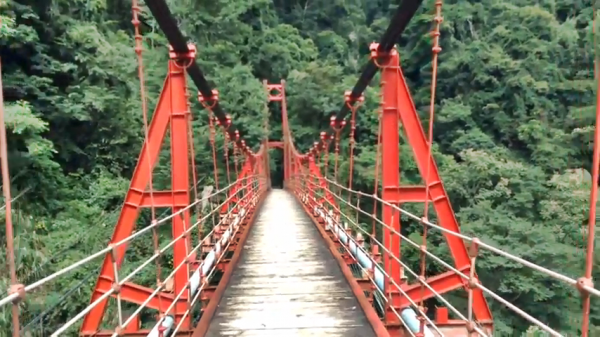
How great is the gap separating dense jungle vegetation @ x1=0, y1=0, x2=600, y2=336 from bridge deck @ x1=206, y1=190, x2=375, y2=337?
2029 millimetres

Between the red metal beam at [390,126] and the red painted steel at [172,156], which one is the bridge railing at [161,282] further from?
the red metal beam at [390,126]

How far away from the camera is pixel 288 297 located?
3.31 meters

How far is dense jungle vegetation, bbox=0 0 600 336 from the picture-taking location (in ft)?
30.2

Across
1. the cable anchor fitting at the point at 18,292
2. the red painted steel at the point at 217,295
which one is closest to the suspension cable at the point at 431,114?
the red painted steel at the point at 217,295

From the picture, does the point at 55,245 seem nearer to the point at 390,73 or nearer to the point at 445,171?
the point at 390,73

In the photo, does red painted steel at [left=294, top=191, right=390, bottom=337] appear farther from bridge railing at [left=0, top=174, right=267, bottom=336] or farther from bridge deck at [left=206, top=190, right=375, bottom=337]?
bridge railing at [left=0, top=174, right=267, bottom=336]

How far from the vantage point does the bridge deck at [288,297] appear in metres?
2.73

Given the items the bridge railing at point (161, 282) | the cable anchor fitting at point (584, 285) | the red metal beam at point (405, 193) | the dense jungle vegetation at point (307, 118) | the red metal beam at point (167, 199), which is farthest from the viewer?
the dense jungle vegetation at point (307, 118)

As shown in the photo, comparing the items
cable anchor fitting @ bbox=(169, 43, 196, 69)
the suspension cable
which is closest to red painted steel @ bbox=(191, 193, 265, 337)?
the suspension cable

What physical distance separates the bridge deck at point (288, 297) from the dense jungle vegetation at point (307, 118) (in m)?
2.03

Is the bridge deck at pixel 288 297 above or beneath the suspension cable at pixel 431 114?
beneath

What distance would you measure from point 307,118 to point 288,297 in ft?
61.5

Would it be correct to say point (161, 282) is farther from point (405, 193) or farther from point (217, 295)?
point (405, 193)

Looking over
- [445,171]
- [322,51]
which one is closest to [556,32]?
[445,171]
